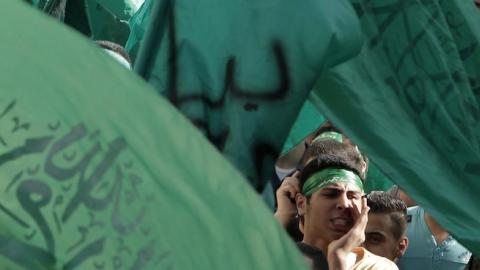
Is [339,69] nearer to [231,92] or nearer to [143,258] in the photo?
[231,92]

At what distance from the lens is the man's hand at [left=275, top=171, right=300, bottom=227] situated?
4.16 meters

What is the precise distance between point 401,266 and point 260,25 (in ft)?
7.09

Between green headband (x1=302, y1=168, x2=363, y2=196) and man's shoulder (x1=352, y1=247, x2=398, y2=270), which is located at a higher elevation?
green headband (x1=302, y1=168, x2=363, y2=196)

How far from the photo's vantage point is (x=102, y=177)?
1.26 meters

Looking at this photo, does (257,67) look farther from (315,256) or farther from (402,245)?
(402,245)

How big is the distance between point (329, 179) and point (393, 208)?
1.33 ft

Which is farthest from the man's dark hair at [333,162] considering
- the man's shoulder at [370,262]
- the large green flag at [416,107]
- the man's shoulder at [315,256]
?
the large green flag at [416,107]

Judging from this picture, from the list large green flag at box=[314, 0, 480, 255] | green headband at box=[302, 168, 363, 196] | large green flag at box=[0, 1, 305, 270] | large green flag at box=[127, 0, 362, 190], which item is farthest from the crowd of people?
large green flag at box=[0, 1, 305, 270]

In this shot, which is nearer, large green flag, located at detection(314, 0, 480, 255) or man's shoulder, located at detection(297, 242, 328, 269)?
large green flag, located at detection(314, 0, 480, 255)

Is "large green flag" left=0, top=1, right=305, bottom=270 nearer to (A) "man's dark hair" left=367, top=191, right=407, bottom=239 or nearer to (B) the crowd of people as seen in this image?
(B) the crowd of people

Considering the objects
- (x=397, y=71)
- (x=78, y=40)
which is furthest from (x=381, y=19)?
(x=78, y=40)

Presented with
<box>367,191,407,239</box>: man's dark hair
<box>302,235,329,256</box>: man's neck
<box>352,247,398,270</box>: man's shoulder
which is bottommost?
<box>367,191,407,239</box>: man's dark hair

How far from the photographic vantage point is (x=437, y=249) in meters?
4.27

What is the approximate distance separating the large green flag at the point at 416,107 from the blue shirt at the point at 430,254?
1634 millimetres
